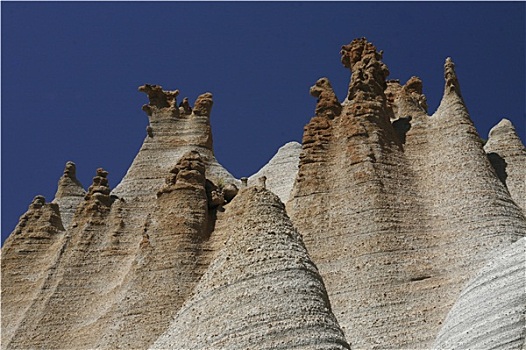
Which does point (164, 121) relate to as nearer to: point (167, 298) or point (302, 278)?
point (167, 298)

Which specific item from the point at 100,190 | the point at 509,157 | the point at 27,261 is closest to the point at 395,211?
the point at 509,157

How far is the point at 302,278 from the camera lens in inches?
597

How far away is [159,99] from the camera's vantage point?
36750mm

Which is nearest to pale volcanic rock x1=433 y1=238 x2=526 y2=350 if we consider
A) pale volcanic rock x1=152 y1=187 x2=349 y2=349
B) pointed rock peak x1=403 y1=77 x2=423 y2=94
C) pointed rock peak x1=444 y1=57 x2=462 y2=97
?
pale volcanic rock x1=152 y1=187 x2=349 y2=349

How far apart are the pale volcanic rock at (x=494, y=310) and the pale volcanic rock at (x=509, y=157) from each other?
13.4 metres

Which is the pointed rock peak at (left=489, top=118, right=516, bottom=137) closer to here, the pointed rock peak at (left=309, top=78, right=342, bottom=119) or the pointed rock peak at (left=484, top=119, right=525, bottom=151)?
the pointed rock peak at (left=484, top=119, right=525, bottom=151)

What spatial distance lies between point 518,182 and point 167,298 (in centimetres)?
1229

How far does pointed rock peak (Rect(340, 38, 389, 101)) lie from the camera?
2930 cm

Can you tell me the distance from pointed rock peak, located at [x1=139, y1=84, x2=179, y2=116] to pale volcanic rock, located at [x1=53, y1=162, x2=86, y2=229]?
5.06 meters

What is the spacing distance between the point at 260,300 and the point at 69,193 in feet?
81.0

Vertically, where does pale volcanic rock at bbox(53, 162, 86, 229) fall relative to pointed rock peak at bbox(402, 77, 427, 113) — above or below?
below

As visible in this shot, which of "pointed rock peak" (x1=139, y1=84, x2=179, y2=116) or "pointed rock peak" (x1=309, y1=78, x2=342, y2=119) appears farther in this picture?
"pointed rock peak" (x1=139, y1=84, x2=179, y2=116)

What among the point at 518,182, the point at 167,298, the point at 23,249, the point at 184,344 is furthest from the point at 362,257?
the point at 23,249

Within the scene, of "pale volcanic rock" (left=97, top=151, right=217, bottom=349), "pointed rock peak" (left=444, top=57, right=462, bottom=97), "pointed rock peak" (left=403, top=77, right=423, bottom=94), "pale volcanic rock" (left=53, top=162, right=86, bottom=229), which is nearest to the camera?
"pale volcanic rock" (left=97, top=151, right=217, bottom=349)
